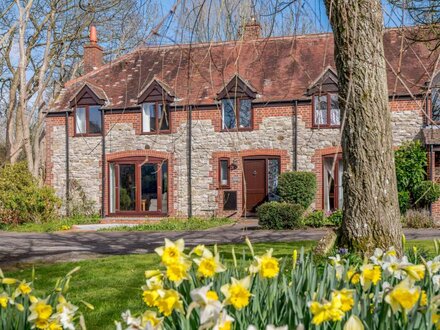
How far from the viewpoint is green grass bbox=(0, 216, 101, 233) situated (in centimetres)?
1958

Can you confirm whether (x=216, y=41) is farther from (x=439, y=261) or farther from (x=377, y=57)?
(x=439, y=261)

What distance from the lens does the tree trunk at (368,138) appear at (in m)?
5.33

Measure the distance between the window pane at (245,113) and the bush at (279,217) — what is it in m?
5.32

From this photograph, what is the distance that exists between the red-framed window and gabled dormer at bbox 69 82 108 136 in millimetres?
5698

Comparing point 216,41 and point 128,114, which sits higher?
point 128,114

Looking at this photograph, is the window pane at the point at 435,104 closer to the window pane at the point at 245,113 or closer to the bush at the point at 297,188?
the bush at the point at 297,188

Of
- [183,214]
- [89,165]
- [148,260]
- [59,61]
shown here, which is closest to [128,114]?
[89,165]

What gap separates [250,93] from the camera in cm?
2181

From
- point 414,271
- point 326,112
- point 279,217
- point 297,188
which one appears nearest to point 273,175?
point 297,188

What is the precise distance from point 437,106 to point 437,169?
2635 millimetres

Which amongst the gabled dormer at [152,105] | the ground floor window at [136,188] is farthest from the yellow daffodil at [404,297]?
the ground floor window at [136,188]

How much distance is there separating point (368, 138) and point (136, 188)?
18.7m

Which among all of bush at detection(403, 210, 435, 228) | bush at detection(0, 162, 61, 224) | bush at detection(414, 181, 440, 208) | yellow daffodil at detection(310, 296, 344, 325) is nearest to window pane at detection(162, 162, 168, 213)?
bush at detection(0, 162, 61, 224)

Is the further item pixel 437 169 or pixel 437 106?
pixel 437 169
